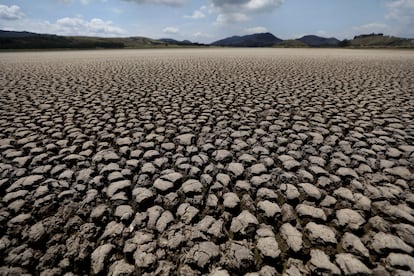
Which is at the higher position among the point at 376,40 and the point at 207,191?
the point at 376,40

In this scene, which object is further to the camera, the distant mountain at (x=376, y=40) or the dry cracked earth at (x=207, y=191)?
the distant mountain at (x=376, y=40)

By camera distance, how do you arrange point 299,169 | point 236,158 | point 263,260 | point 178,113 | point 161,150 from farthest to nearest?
point 178,113 < point 161,150 < point 236,158 < point 299,169 < point 263,260

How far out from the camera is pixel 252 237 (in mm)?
1744

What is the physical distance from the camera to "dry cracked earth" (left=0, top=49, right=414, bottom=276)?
158 cm

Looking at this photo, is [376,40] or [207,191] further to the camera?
[376,40]

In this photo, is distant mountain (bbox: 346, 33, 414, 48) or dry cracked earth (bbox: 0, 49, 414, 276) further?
distant mountain (bbox: 346, 33, 414, 48)

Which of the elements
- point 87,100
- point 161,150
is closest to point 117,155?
point 161,150

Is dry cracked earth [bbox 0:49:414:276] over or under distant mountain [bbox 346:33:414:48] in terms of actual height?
under

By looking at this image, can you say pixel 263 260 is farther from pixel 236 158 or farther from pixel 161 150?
pixel 161 150

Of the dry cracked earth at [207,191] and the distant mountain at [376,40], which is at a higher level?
the distant mountain at [376,40]

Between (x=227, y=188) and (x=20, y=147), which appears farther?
(x=20, y=147)

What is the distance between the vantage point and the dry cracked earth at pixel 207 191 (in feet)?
5.19

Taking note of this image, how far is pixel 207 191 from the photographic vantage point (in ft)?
7.38

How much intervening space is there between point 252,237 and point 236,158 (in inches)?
46.3
